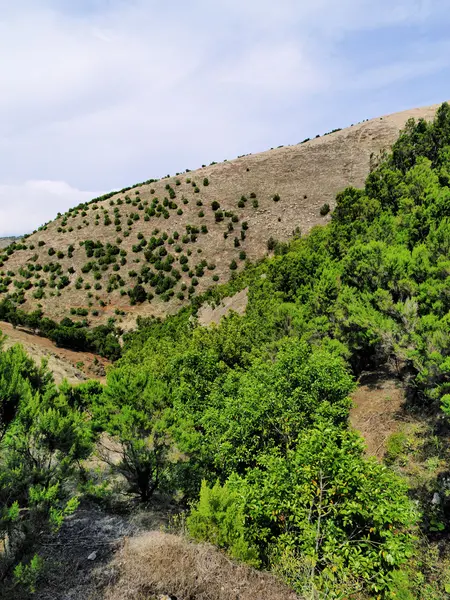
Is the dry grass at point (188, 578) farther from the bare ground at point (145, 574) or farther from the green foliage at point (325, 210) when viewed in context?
the green foliage at point (325, 210)

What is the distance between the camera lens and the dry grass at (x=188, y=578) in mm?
9070

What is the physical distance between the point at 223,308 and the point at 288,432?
30.3 m

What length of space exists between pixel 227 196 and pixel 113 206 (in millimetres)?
24700

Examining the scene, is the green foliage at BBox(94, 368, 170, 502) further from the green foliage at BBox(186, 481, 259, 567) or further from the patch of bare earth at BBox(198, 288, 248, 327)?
the patch of bare earth at BBox(198, 288, 248, 327)

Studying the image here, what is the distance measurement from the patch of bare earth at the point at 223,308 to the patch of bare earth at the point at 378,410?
58.1 feet

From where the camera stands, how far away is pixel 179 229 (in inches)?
2709

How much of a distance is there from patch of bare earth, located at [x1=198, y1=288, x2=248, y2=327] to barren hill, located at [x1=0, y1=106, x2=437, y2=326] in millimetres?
13873

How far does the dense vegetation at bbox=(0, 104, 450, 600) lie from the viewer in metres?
9.93

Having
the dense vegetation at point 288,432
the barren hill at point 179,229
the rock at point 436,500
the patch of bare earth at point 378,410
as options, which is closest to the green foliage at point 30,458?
the dense vegetation at point 288,432

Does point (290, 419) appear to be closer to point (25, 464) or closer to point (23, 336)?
point (25, 464)

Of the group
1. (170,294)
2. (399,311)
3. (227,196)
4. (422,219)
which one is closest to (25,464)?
(399,311)

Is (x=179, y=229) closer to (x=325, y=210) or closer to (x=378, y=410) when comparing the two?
(x=325, y=210)

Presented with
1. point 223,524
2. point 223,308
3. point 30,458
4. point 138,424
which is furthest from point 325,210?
point 30,458

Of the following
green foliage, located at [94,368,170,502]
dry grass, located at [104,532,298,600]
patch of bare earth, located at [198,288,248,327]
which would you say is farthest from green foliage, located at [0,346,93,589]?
patch of bare earth, located at [198,288,248,327]
